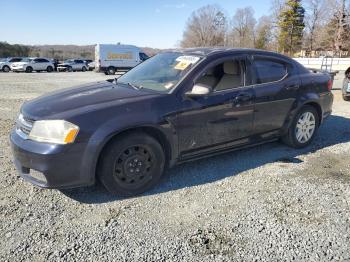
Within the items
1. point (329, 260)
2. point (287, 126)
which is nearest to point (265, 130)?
point (287, 126)

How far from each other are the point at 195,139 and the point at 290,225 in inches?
57.0

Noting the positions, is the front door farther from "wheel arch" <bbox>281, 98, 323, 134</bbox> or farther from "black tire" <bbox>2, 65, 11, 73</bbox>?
"black tire" <bbox>2, 65, 11, 73</bbox>

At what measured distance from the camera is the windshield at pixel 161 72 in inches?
153

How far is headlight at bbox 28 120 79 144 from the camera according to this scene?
3.09m

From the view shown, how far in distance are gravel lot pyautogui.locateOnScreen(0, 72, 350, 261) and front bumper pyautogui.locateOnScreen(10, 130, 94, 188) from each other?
0.31 m

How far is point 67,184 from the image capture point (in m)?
3.21

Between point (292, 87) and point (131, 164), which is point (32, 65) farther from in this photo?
point (131, 164)

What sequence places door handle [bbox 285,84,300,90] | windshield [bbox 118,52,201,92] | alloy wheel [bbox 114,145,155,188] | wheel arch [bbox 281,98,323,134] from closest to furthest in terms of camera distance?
alloy wheel [bbox 114,145,155,188] < windshield [bbox 118,52,201,92] < door handle [bbox 285,84,300,90] < wheel arch [bbox 281,98,323,134]

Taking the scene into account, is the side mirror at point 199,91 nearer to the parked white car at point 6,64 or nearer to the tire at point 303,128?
the tire at point 303,128

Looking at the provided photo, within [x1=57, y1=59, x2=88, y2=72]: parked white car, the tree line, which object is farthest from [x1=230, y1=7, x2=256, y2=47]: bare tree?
[x1=57, y1=59, x2=88, y2=72]: parked white car

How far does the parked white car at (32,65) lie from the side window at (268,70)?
32214 mm

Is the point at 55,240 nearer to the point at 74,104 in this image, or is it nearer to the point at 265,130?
the point at 74,104

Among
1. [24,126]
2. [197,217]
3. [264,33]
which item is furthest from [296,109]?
[264,33]

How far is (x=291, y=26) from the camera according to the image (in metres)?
59.1
